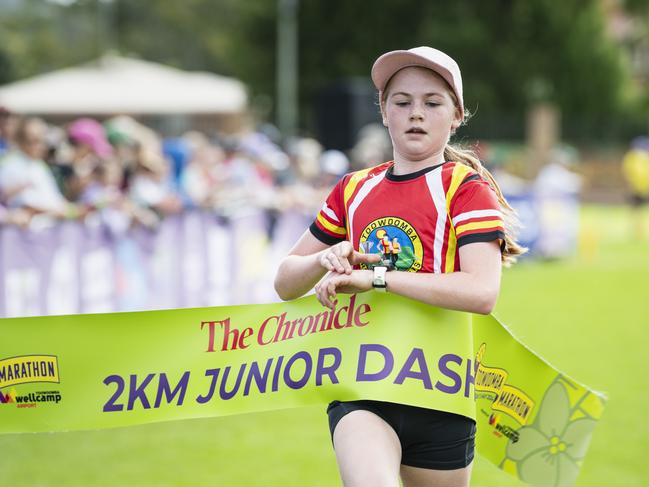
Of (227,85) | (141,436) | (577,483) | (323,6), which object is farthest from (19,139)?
(323,6)

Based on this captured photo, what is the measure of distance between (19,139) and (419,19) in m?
33.0

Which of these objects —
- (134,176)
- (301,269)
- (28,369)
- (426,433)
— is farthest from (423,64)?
(134,176)

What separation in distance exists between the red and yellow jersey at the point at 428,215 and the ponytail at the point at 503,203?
13 cm

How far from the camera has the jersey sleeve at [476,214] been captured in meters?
3.04

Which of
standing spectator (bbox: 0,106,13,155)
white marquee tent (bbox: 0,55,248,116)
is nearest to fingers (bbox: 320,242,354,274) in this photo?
standing spectator (bbox: 0,106,13,155)

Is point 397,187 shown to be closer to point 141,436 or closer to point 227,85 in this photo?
point 141,436

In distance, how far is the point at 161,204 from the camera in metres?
9.89

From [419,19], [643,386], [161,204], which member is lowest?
[643,386]

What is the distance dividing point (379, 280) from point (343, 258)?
0.12 meters

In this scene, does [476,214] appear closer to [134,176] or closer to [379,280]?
[379,280]

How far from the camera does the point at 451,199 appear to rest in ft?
10.2

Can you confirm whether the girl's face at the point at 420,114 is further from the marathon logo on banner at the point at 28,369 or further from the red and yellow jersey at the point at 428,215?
the marathon logo on banner at the point at 28,369

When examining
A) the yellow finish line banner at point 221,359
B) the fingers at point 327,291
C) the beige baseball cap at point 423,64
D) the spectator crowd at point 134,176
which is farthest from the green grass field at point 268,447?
the beige baseball cap at point 423,64

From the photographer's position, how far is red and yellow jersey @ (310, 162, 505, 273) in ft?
10.1
